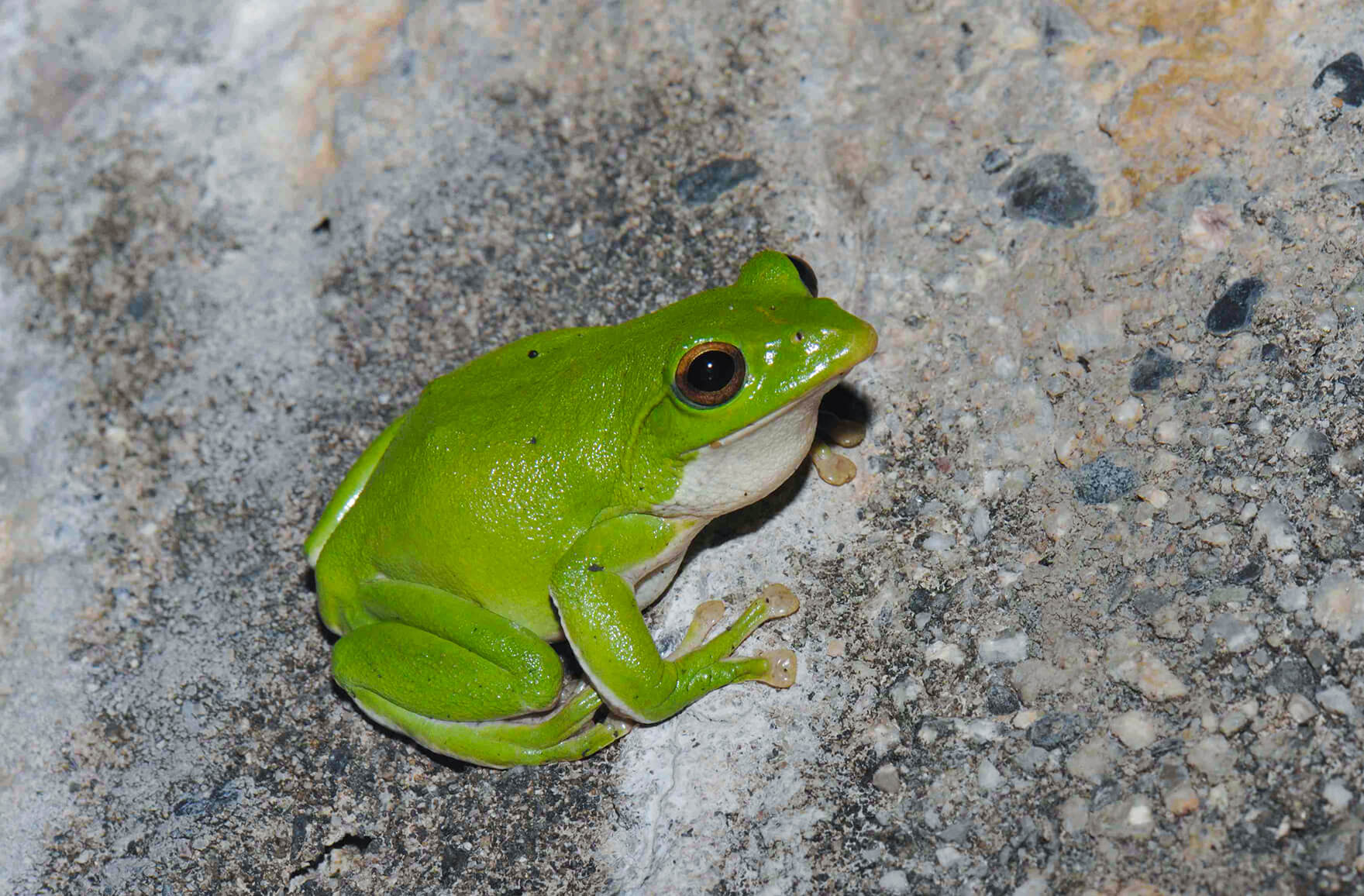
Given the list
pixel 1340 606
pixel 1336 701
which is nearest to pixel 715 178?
pixel 1340 606

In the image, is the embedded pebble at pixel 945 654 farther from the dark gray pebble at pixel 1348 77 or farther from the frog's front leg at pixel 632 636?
the dark gray pebble at pixel 1348 77

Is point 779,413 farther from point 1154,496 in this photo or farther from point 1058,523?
point 1154,496

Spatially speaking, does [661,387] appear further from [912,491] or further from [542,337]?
[912,491]

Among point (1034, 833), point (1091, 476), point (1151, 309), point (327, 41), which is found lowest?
point (1034, 833)

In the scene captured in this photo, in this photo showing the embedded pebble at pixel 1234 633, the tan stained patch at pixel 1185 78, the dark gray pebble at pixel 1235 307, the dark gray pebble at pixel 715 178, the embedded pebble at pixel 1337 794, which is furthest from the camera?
→ the dark gray pebble at pixel 715 178

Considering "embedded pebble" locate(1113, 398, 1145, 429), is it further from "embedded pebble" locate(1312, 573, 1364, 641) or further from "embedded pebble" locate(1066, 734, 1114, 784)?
"embedded pebble" locate(1066, 734, 1114, 784)

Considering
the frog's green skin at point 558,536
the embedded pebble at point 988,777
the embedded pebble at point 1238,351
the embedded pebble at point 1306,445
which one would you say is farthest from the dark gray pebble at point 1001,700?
the embedded pebble at point 1238,351

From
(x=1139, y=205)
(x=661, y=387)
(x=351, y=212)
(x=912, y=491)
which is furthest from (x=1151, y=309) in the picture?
(x=351, y=212)

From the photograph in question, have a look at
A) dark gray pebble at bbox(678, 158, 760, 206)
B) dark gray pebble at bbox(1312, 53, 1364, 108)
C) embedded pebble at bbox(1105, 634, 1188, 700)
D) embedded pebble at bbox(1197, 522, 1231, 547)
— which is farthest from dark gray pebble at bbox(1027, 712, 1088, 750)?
dark gray pebble at bbox(678, 158, 760, 206)
